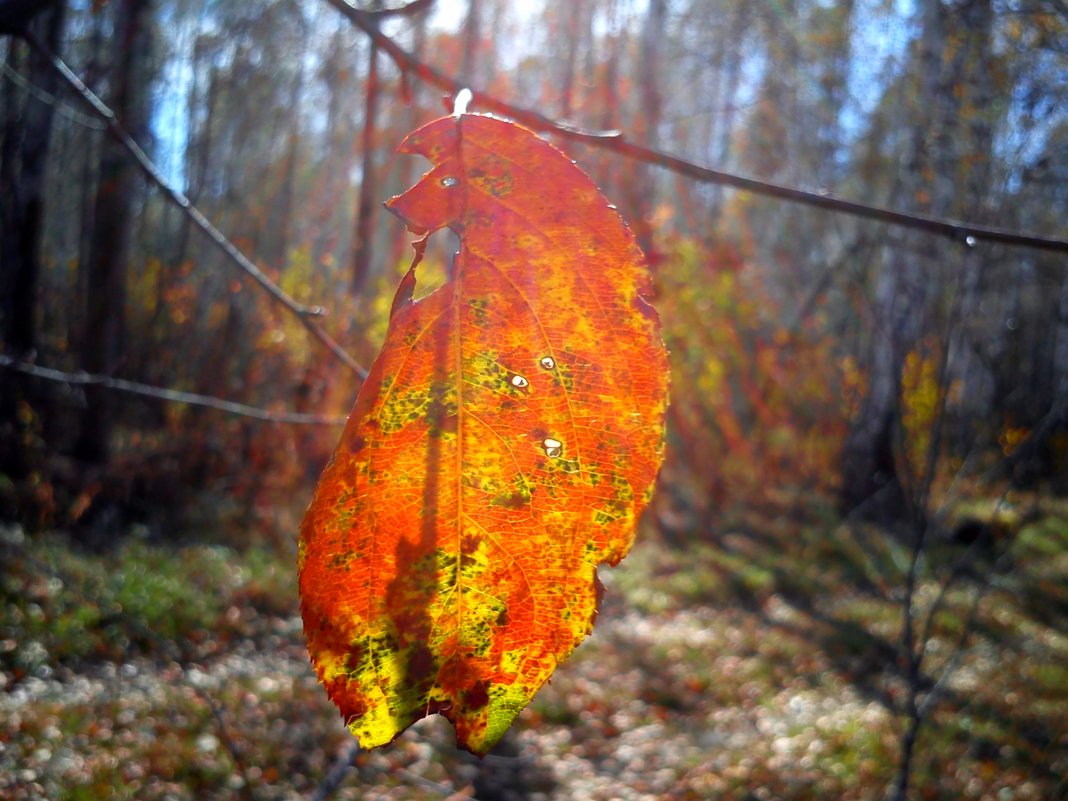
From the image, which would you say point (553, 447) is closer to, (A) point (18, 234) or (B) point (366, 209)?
(A) point (18, 234)

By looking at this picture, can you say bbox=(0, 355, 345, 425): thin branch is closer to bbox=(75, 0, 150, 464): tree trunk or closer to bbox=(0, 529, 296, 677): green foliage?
bbox=(0, 529, 296, 677): green foliage

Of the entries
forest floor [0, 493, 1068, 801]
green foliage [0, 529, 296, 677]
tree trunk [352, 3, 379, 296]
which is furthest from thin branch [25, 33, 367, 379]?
tree trunk [352, 3, 379, 296]

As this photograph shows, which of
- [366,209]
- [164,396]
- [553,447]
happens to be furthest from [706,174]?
[366,209]

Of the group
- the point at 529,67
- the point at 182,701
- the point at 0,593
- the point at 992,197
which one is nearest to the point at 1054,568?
the point at 992,197

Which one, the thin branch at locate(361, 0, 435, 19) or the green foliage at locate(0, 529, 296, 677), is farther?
the green foliage at locate(0, 529, 296, 677)

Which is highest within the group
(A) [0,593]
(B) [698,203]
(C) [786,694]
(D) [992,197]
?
(B) [698,203]

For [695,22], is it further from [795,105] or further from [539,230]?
[539,230]
